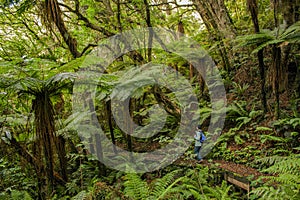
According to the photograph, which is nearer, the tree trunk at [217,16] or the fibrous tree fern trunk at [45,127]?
the fibrous tree fern trunk at [45,127]

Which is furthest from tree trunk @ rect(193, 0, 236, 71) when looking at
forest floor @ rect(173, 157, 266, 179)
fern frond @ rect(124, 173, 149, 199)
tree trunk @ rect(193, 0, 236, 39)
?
fern frond @ rect(124, 173, 149, 199)

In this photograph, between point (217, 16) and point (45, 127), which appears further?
point (217, 16)

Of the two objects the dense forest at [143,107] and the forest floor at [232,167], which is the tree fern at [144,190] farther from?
the forest floor at [232,167]

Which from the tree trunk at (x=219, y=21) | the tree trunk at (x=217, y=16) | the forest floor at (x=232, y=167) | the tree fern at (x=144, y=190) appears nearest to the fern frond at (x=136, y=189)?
the tree fern at (x=144, y=190)

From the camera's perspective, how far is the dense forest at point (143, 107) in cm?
302

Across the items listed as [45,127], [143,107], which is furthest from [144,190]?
[143,107]

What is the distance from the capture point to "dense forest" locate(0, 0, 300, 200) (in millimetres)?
3020

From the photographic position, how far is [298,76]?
231 inches

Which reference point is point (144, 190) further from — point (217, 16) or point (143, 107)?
point (217, 16)

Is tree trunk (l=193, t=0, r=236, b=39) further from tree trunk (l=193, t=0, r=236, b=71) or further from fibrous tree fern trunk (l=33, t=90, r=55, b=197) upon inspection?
fibrous tree fern trunk (l=33, t=90, r=55, b=197)

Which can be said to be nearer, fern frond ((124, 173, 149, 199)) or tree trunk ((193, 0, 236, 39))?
fern frond ((124, 173, 149, 199))

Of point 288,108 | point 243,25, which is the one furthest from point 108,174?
point 243,25

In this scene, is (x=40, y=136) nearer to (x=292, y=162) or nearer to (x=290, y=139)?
(x=292, y=162)

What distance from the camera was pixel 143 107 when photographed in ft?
24.9
